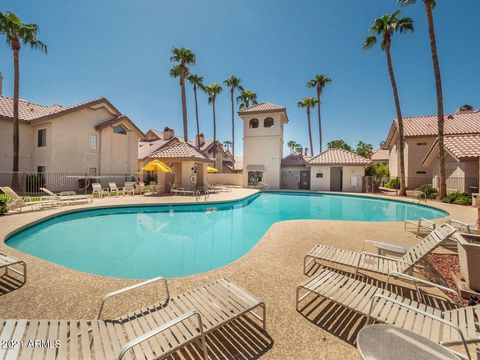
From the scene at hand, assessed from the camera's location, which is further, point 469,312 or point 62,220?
point 62,220

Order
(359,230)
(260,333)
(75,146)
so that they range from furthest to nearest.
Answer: (75,146) < (359,230) < (260,333)

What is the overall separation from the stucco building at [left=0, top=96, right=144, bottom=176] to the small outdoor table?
2421 centimetres

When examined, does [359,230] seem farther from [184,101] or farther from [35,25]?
[35,25]

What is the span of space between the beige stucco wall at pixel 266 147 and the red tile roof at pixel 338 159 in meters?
4.57

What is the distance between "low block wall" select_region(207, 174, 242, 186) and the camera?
30344 mm

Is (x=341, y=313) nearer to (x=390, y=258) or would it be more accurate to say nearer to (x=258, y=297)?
(x=258, y=297)

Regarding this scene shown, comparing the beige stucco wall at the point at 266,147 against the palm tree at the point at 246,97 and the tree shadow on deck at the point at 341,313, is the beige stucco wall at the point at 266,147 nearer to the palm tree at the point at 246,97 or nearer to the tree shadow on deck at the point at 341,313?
the palm tree at the point at 246,97

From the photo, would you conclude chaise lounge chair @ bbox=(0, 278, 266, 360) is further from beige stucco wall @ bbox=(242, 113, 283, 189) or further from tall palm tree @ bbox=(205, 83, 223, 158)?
tall palm tree @ bbox=(205, 83, 223, 158)

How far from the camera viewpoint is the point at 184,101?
26.0 meters

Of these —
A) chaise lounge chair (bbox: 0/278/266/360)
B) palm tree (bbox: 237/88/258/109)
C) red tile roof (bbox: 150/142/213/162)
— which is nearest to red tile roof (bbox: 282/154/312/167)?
red tile roof (bbox: 150/142/213/162)

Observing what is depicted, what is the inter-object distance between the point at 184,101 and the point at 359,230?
79.3 feet

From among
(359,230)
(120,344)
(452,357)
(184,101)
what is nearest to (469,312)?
(452,357)

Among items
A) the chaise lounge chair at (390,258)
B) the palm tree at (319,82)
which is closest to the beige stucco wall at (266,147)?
the palm tree at (319,82)

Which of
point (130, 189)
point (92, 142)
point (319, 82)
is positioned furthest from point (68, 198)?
point (319, 82)
